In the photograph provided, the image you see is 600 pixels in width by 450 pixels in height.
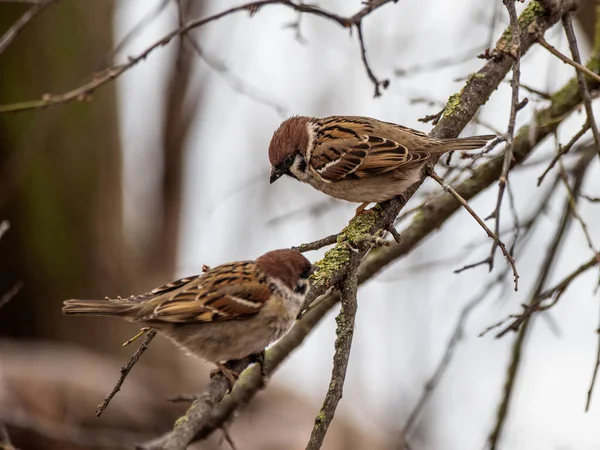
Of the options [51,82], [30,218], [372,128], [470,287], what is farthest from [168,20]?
[372,128]

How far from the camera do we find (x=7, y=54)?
7465 mm

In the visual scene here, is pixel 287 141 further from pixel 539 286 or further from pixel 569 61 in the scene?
pixel 569 61

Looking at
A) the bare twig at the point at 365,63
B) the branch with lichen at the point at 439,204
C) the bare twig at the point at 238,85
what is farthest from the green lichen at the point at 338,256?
the bare twig at the point at 238,85

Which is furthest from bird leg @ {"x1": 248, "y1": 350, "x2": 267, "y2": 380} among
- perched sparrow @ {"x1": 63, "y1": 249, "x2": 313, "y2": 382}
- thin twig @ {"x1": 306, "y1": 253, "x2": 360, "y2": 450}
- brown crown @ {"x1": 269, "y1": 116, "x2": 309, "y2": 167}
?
brown crown @ {"x1": 269, "y1": 116, "x2": 309, "y2": 167}

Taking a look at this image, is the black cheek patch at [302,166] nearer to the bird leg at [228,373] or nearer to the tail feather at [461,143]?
the tail feather at [461,143]

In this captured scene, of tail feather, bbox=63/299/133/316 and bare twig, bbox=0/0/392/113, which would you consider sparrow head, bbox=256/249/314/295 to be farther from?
bare twig, bbox=0/0/392/113

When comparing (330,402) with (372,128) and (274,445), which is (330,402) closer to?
(372,128)

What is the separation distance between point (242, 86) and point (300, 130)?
46cm

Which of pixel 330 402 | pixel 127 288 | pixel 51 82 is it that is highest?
pixel 51 82

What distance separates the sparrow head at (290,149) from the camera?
4566mm

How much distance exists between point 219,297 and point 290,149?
137 centimetres

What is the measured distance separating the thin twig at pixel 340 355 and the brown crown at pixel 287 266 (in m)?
0.32

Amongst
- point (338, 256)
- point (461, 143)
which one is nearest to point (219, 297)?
point (338, 256)

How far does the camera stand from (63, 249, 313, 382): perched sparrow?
335 centimetres
